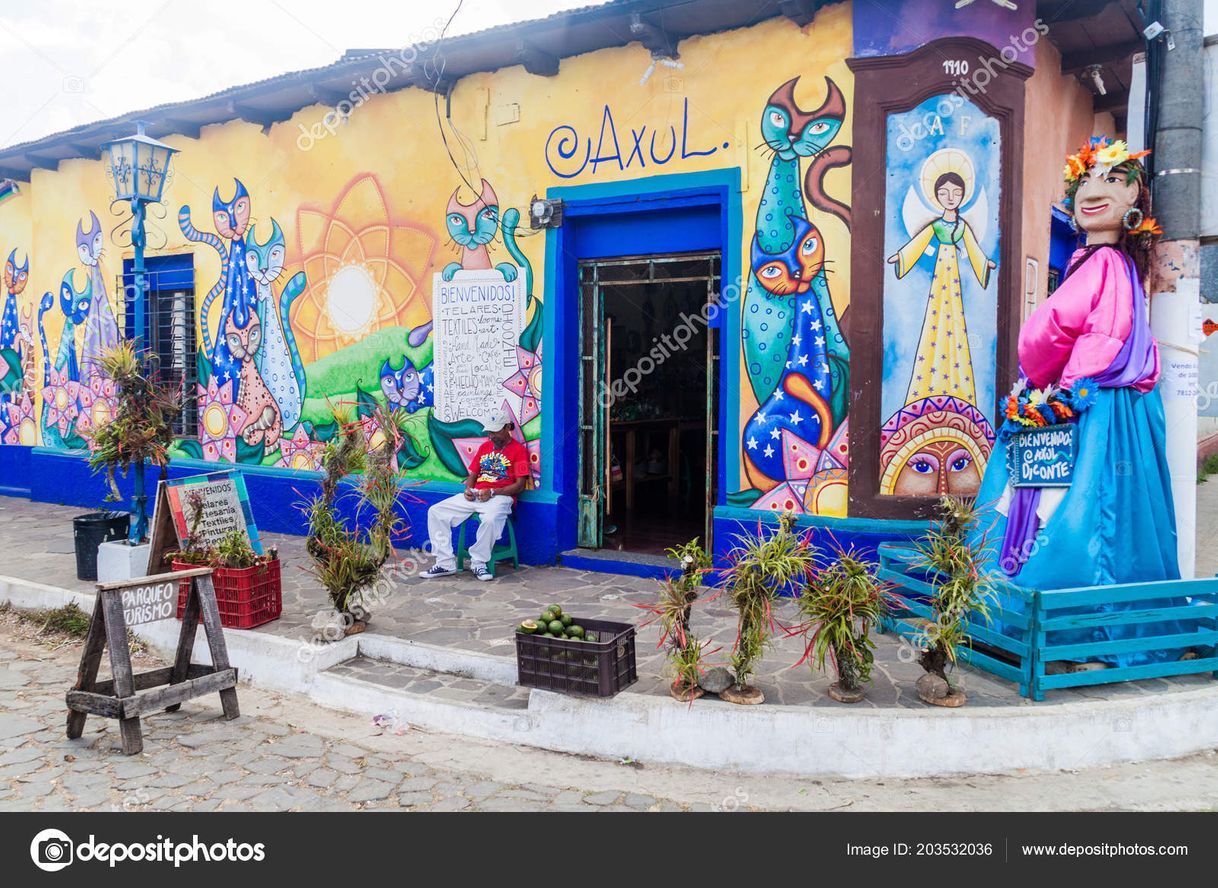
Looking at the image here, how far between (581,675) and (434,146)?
5822mm

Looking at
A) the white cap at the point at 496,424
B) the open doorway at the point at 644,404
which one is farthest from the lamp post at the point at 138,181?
the open doorway at the point at 644,404

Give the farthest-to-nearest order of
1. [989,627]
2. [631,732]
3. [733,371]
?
[733,371] < [989,627] < [631,732]

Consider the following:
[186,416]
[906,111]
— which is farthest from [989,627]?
[186,416]

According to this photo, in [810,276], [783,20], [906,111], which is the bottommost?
[810,276]

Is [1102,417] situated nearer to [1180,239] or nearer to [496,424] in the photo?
[1180,239]

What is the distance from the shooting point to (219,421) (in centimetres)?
1049

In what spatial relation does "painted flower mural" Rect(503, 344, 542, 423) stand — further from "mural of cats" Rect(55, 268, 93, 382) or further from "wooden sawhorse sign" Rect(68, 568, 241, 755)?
"mural of cats" Rect(55, 268, 93, 382)

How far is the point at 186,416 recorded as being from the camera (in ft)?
36.1

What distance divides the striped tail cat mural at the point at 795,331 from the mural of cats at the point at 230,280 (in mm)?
5976

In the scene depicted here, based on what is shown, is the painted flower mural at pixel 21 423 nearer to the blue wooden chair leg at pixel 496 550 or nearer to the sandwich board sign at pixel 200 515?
the sandwich board sign at pixel 200 515

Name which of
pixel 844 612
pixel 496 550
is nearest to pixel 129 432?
pixel 496 550

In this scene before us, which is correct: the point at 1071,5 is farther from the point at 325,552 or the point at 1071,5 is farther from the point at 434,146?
the point at 325,552

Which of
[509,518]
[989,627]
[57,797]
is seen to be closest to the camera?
[57,797]

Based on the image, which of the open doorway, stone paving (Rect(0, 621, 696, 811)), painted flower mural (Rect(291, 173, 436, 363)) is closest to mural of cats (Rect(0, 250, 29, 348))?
painted flower mural (Rect(291, 173, 436, 363))
